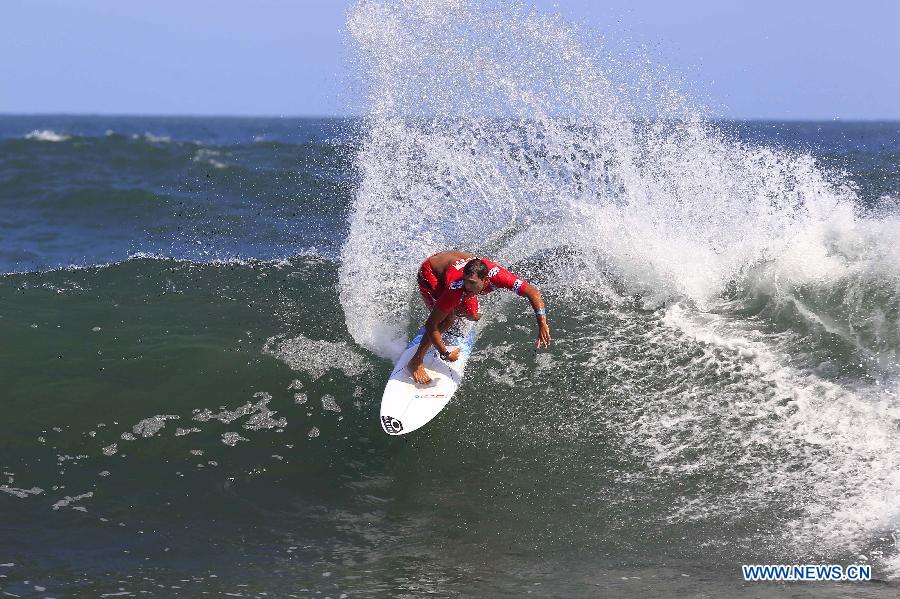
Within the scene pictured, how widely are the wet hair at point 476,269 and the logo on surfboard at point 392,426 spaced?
1.39 metres

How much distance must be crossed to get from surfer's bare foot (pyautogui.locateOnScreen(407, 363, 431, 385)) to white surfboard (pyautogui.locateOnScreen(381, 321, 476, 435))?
0.13ft

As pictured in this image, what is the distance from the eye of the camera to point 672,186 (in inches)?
388

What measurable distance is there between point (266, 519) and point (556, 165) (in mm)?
6505

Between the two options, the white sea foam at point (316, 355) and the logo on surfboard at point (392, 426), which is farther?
the white sea foam at point (316, 355)

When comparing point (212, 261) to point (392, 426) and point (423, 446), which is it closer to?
point (392, 426)

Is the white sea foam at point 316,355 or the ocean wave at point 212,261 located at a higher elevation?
the ocean wave at point 212,261

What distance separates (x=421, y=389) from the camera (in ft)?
24.0

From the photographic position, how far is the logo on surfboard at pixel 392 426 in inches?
272

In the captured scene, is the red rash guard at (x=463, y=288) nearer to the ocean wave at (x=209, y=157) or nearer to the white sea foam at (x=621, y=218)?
the white sea foam at (x=621, y=218)

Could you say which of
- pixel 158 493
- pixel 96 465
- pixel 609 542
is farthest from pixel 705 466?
pixel 96 465

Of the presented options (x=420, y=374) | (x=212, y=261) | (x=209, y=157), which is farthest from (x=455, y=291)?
(x=209, y=157)

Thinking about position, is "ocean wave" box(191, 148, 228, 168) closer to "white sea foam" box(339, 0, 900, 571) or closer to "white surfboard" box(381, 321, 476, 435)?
"white sea foam" box(339, 0, 900, 571)

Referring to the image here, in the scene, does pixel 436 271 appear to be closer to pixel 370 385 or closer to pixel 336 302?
pixel 370 385

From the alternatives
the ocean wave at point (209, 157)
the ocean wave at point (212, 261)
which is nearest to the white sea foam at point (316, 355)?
the ocean wave at point (212, 261)
